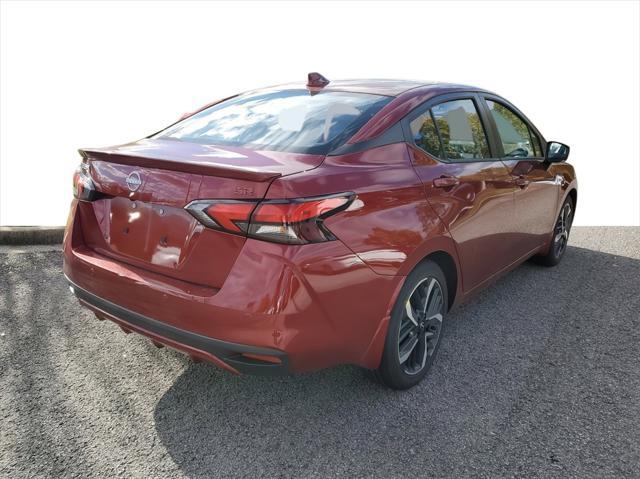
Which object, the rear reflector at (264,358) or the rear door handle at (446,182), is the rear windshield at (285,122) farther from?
the rear reflector at (264,358)

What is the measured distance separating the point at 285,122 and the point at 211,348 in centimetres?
127

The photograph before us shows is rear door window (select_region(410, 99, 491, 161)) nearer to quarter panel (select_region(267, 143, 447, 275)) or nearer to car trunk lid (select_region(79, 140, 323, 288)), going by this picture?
quarter panel (select_region(267, 143, 447, 275))

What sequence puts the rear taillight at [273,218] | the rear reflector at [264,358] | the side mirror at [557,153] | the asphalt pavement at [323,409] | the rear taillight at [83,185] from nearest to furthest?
the rear taillight at [273,218]
the rear reflector at [264,358]
the asphalt pavement at [323,409]
the rear taillight at [83,185]
the side mirror at [557,153]

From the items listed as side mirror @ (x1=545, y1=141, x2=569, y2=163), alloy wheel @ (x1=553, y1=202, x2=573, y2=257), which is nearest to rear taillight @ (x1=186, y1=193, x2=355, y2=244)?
side mirror @ (x1=545, y1=141, x2=569, y2=163)

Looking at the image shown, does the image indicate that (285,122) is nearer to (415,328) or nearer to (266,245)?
(266,245)

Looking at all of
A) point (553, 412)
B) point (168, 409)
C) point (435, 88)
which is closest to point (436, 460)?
point (553, 412)

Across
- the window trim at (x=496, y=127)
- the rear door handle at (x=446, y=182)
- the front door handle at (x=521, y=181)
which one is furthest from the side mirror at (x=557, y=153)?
the rear door handle at (x=446, y=182)

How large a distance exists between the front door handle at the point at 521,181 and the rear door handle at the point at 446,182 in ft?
3.26

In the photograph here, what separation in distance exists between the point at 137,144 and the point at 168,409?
4.54 feet

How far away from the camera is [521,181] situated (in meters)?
3.92

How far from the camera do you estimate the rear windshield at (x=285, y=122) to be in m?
2.62

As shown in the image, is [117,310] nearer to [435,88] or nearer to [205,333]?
[205,333]

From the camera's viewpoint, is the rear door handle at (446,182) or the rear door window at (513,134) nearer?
the rear door handle at (446,182)

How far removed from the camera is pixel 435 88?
324 centimetres
